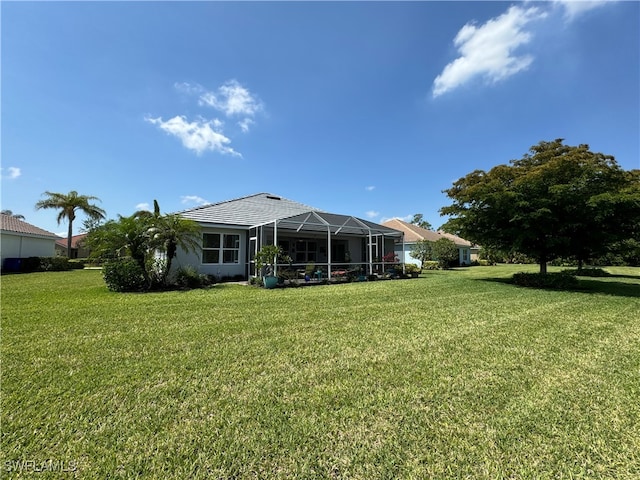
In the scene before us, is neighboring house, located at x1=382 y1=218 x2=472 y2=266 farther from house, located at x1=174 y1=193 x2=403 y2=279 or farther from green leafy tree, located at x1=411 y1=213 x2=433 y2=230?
green leafy tree, located at x1=411 y1=213 x2=433 y2=230

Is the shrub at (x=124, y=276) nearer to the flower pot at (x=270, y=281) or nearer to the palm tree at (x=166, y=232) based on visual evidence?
the palm tree at (x=166, y=232)

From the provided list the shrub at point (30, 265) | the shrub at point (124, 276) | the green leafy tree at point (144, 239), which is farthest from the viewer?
the shrub at point (30, 265)

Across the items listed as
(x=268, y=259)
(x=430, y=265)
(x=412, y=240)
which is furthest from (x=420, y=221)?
(x=268, y=259)

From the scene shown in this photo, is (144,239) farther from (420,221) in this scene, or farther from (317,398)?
(420,221)

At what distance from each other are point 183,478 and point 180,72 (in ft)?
41.9

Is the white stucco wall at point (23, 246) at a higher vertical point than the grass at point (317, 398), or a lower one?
Result: higher

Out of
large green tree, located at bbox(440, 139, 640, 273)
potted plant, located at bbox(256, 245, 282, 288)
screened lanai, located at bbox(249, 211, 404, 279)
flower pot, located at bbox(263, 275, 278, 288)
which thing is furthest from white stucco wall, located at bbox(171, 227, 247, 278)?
large green tree, located at bbox(440, 139, 640, 273)

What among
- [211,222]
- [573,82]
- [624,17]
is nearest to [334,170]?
[211,222]

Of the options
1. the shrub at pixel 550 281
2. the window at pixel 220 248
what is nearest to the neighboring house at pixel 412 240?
the shrub at pixel 550 281

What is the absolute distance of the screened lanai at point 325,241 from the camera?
1371cm

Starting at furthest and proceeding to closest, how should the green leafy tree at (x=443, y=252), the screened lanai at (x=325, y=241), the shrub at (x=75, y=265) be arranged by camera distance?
the green leafy tree at (x=443, y=252)
the shrub at (x=75, y=265)
the screened lanai at (x=325, y=241)

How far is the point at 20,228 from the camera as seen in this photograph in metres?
21.1

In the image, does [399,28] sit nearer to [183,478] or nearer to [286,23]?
[286,23]

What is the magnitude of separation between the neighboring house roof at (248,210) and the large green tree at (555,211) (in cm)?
1035
